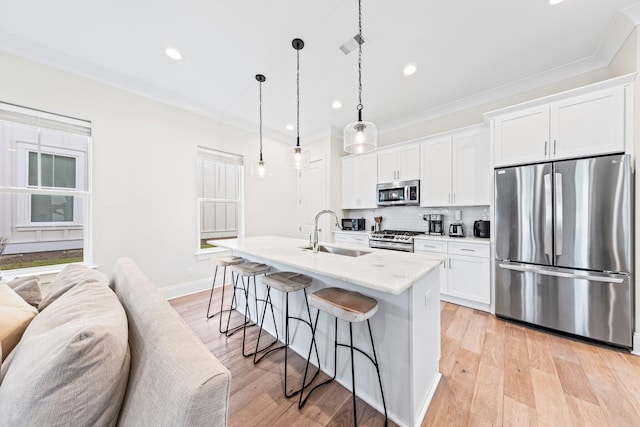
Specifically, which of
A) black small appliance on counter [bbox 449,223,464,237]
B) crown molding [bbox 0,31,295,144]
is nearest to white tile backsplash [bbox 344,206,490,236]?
black small appliance on counter [bbox 449,223,464,237]

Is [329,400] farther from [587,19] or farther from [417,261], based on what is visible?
[587,19]

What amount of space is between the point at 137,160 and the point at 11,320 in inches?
108

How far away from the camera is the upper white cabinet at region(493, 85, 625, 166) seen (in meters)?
2.13

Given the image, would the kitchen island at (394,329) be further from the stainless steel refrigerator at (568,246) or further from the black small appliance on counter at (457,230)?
the black small appliance on counter at (457,230)

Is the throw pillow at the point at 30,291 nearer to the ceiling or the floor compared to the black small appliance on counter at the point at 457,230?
nearer to the floor

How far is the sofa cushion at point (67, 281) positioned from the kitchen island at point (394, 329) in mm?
1085

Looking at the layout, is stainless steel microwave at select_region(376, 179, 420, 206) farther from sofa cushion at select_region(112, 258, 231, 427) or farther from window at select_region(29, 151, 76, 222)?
window at select_region(29, 151, 76, 222)

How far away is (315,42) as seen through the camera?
231 cm

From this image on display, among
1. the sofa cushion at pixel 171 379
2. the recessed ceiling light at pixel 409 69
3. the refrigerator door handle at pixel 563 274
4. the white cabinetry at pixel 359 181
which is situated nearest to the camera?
the sofa cushion at pixel 171 379

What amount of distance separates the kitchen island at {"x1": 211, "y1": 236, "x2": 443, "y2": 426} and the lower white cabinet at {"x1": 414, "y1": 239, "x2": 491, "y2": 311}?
1.48 meters

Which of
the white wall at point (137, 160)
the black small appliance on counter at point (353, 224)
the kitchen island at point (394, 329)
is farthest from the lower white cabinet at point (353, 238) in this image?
the white wall at point (137, 160)

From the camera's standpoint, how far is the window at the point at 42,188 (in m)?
2.39

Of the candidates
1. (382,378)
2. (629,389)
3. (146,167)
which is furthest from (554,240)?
(146,167)

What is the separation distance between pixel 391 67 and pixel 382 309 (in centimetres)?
275
